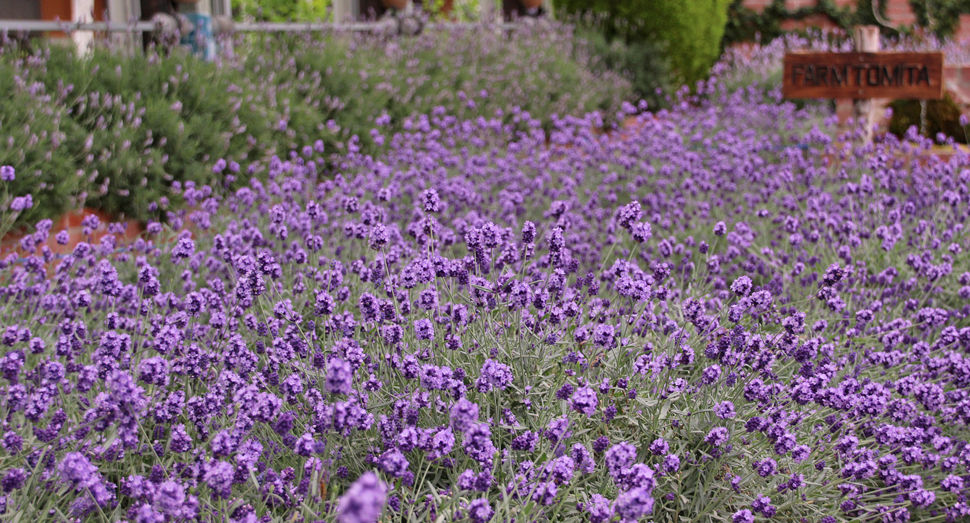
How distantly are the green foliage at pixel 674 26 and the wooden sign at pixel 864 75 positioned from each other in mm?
4426

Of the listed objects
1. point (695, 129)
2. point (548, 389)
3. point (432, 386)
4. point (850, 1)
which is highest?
point (850, 1)

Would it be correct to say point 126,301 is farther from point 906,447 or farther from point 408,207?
point 906,447

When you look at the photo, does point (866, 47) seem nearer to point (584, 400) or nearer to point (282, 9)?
point (584, 400)

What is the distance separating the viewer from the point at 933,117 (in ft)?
24.3

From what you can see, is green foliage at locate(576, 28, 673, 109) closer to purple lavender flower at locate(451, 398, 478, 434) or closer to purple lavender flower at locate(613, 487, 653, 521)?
purple lavender flower at locate(451, 398, 478, 434)

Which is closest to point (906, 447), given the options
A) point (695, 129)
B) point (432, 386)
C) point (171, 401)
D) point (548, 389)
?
point (548, 389)

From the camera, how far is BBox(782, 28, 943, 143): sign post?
6.02m

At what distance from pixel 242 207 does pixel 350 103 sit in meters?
2.03

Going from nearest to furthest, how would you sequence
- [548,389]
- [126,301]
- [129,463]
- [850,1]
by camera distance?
[129,463] < [548,389] < [126,301] < [850,1]

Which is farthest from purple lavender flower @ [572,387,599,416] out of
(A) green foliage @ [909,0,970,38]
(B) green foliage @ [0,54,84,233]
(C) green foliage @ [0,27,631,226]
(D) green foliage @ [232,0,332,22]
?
(A) green foliage @ [909,0,970,38]

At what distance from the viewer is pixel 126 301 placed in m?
3.02

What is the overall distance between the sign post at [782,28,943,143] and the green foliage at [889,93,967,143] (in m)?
1.32

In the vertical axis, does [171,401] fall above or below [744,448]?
above

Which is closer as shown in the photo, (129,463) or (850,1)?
(129,463)
